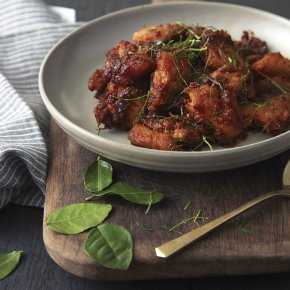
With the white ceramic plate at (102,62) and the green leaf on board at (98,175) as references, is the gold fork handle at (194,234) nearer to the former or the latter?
the white ceramic plate at (102,62)

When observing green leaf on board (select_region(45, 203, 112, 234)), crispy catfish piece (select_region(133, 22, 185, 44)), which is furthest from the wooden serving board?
crispy catfish piece (select_region(133, 22, 185, 44))

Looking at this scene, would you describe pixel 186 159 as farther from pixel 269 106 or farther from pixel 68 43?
pixel 68 43

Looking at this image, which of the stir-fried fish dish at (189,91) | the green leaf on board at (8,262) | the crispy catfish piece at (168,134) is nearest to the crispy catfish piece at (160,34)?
the stir-fried fish dish at (189,91)

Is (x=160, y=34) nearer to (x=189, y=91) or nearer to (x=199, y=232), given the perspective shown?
(x=189, y=91)

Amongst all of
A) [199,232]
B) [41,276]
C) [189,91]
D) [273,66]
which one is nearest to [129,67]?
[189,91]

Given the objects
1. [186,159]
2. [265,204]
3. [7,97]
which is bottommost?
[7,97]

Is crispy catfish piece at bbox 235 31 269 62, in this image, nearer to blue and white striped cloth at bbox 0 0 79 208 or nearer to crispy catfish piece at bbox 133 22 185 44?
crispy catfish piece at bbox 133 22 185 44

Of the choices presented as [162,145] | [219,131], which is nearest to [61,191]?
[162,145]
